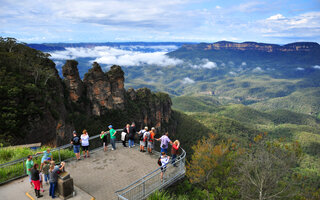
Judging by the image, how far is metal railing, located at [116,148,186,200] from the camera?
11.9m

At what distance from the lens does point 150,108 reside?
97.5 m

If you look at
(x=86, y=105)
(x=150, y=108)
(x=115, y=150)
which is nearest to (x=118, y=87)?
(x=86, y=105)

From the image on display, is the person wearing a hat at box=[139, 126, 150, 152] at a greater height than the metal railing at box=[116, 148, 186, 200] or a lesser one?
greater

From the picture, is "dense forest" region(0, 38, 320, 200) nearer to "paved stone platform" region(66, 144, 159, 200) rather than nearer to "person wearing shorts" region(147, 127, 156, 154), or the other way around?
"paved stone platform" region(66, 144, 159, 200)

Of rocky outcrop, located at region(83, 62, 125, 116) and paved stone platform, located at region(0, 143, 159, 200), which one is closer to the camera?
paved stone platform, located at region(0, 143, 159, 200)

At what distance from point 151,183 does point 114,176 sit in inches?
110

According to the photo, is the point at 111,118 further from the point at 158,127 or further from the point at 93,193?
the point at 93,193

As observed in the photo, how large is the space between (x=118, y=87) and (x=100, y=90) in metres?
8.75

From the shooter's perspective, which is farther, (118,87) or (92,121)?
(118,87)

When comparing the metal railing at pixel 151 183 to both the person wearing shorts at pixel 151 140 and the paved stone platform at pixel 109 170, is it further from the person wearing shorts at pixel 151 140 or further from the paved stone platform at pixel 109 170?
the person wearing shorts at pixel 151 140

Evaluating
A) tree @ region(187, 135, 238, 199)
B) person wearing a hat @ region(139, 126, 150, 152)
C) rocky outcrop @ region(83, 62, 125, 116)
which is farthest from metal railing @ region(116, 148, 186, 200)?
rocky outcrop @ region(83, 62, 125, 116)

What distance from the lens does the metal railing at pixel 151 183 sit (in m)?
11.9

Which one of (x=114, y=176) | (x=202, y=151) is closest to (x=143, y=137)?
(x=114, y=176)

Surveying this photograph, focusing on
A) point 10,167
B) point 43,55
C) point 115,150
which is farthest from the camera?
point 43,55
